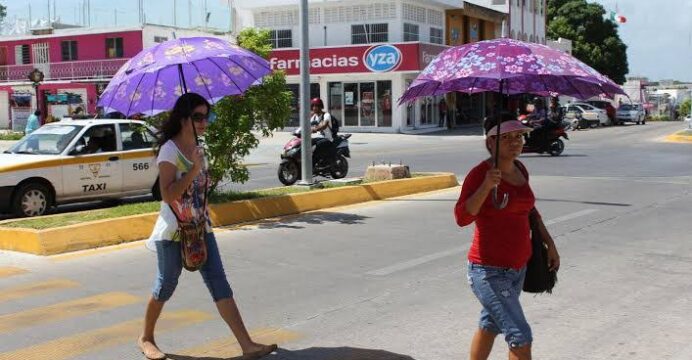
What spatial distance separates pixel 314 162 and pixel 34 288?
9178 millimetres

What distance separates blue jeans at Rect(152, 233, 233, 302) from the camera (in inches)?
192

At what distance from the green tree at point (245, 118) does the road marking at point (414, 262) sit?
3723 mm

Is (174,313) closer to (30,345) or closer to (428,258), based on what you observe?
(30,345)

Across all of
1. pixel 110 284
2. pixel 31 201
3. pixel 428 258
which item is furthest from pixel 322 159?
pixel 110 284

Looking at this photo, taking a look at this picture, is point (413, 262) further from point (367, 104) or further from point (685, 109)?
point (685, 109)

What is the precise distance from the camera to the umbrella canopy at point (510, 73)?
16.2 feet

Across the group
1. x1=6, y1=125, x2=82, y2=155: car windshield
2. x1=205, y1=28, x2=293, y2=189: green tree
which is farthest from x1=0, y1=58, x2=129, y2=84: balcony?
x1=205, y1=28, x2=293, y2=189: green tree

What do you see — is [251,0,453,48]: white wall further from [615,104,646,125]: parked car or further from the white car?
the white car

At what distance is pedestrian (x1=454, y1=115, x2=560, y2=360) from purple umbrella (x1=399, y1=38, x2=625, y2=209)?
96 cm

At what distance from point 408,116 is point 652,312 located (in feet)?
107

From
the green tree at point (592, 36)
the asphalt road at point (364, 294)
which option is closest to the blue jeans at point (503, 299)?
the asphalt road at point (364, 294)

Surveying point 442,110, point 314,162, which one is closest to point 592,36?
point 442,110

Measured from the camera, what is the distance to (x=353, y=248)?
8.84 metres

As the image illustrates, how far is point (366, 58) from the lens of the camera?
122 feet
